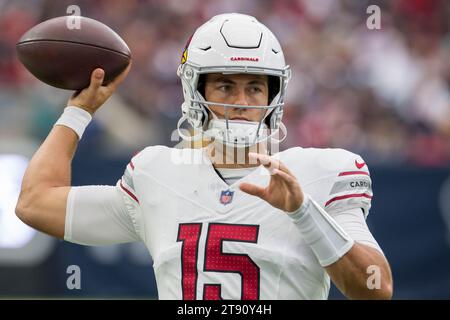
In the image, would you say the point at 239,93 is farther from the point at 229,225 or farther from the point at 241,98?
the point at 229,225

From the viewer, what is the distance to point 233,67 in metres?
2.80

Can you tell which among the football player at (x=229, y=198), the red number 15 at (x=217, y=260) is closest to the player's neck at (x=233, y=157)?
the football player at (x=229, y=198)

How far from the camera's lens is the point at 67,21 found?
3.10m

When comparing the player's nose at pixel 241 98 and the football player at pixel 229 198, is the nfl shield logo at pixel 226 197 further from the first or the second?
the player's nose at pixel 241 98

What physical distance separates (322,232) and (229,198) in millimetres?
369

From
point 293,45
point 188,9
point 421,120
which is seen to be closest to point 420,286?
point 421,120

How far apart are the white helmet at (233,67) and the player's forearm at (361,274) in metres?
0.50

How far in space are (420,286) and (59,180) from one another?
322 cm

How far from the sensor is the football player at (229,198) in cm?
248

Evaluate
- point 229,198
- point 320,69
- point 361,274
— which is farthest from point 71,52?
point 320,69

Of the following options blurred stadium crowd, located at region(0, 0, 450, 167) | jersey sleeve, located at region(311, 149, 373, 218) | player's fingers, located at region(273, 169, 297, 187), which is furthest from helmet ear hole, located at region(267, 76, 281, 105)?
blurred stadium crowd, located at region(0, 0, 450, 167)

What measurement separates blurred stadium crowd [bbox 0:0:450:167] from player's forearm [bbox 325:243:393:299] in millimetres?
3641

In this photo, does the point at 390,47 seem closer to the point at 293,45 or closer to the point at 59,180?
the point at 293,45
